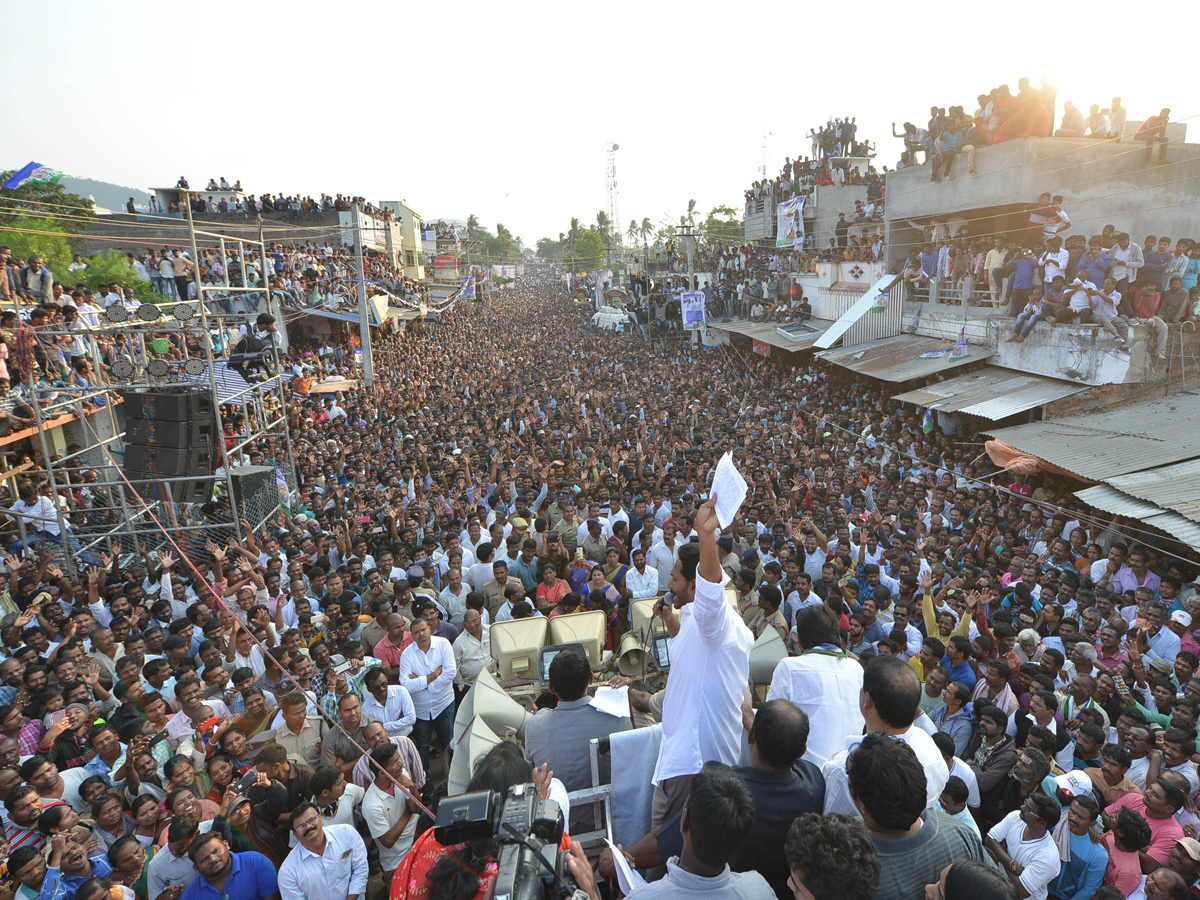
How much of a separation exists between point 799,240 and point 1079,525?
1695 centimetres

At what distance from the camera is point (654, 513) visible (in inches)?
327

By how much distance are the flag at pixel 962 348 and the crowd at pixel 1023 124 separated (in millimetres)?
4142

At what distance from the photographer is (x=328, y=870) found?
3264mm

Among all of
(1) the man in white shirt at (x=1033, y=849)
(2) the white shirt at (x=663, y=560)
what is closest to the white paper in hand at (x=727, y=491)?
(1) the man in white shirt at (x=1033, y=849)

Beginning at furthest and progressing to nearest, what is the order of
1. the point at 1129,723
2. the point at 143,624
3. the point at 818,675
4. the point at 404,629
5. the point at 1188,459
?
the point at 1188,459 < the point at 143,624 < the point at 404,629 < the point at 1129,723 < the point at 818,675

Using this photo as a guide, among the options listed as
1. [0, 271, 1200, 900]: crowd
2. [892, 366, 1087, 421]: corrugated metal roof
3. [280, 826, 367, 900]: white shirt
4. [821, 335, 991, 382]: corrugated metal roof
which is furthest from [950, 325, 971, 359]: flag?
[280, 826, 367, 900]: white shirt

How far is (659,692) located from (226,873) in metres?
2.12

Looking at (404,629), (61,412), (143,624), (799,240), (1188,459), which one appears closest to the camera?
(404,629)

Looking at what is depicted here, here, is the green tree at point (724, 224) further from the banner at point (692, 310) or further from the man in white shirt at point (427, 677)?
the man in white shirt at point (427, 677)

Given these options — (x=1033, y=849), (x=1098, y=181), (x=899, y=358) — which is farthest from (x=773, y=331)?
(x=1033, y=849)

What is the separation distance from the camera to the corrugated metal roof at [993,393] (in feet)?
31.0

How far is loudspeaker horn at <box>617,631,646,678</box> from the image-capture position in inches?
157

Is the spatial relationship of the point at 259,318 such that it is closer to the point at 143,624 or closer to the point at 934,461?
the point at 143,624

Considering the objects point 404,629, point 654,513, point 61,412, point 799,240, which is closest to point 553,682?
point 404,629
